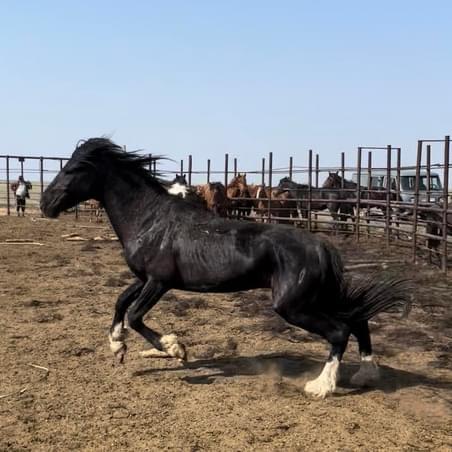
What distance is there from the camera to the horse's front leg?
183 inches

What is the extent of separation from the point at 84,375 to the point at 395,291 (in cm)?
242

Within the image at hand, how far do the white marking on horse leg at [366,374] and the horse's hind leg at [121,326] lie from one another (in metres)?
1.76

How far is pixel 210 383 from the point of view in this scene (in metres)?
4.56

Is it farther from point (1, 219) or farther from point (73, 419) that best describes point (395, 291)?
point (1, 219)

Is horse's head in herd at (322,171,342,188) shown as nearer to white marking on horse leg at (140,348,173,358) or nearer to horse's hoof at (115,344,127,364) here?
white marking on horse leg at (140,348,173,358)

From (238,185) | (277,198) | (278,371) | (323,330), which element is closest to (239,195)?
(238,185)

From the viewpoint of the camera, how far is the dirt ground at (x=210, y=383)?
3.54m

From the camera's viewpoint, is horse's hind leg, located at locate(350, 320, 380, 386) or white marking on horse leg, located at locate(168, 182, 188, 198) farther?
white marking on horse leg, located at locate(168, 182, 188, 198)

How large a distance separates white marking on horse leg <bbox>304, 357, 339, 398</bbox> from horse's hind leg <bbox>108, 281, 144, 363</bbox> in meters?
1.46

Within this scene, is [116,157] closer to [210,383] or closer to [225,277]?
[225,277]

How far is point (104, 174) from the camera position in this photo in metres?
5.10

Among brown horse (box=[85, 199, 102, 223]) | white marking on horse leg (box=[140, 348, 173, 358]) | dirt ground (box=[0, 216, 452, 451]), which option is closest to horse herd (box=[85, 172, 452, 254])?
brown horse (box=[85, 199, 102, 223])

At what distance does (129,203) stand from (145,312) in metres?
0.94

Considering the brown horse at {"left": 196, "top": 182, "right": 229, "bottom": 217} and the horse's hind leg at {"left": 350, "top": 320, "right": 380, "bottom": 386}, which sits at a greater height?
the brown horse at {"left": 196, "top": 182, "right": 229, "bottom": 217}
